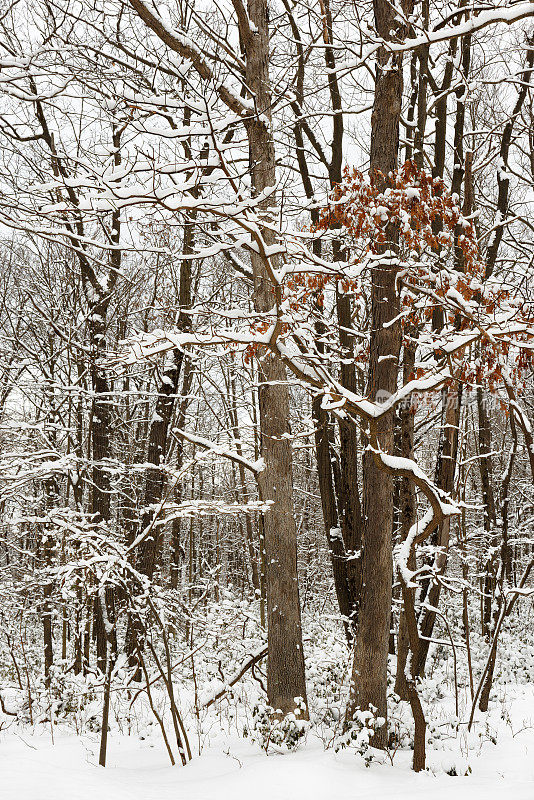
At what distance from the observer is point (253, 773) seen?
467 centimetres

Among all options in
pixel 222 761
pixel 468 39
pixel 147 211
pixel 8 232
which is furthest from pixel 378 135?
pixel 8 232

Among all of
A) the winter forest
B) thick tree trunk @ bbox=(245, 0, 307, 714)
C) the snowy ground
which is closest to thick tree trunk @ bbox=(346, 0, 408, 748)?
the winter forest

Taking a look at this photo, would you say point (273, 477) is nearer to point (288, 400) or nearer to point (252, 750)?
point (288, 400)

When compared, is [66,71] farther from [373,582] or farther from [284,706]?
[284,706]

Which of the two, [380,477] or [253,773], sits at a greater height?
[380,477]

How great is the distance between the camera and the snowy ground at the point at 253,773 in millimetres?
4152

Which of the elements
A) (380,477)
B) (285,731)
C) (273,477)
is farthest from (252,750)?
(380,477)

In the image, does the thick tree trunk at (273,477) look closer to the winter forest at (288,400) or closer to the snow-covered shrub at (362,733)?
the winter forest at (288,400)

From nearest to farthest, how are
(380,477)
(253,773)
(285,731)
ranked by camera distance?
1. (253,773)
2. (285,731)
3. (380,477)

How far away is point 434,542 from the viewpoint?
818 centimetres

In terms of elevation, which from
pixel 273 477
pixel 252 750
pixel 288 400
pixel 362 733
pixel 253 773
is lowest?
pixel 252 750

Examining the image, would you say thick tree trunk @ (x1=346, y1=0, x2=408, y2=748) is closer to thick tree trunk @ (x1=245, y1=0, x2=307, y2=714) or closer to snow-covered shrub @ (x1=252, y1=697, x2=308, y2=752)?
snow-covered shrub @ (x1=252, y1=697, x2=308, y2=752)

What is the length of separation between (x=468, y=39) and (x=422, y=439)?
5.81 m

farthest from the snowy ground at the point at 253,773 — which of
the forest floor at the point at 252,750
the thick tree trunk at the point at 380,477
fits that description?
the thick tree trunk at the point at 380,477
